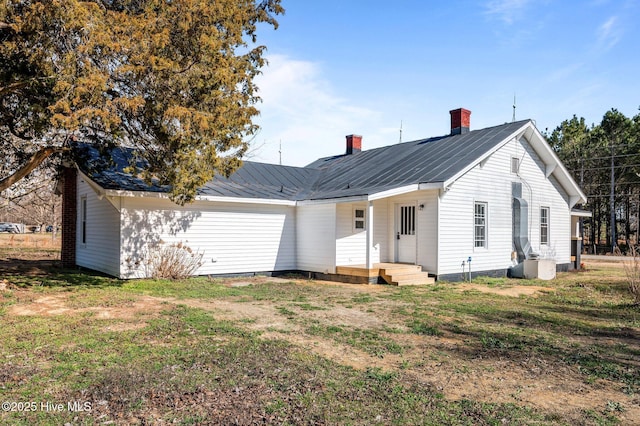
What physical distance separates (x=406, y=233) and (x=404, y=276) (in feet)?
7.05

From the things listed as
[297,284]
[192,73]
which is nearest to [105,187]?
[192,73]

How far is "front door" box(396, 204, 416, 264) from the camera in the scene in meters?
15.0

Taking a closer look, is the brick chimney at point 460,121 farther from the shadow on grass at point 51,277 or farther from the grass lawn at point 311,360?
the shadow on grass at point 51,277

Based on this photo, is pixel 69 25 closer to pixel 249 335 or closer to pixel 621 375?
pixel 249 335

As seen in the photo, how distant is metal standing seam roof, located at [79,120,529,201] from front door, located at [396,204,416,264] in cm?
103

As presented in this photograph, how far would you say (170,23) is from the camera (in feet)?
30.7

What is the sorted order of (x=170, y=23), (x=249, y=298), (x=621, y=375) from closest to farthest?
(x=621, y=375) < (x=170, y=23) < (x=249, y=298)

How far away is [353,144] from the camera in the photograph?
2247cm

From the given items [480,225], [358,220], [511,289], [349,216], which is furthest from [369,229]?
[480,225]

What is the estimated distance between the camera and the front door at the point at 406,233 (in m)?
15.0

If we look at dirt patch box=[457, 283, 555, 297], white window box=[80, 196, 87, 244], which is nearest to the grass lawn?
dirt patch box=[457, 283, 555, 297]

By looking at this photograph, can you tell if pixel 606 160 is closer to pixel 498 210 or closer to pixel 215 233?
pixel 498 210

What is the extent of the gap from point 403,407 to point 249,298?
22.0 ft

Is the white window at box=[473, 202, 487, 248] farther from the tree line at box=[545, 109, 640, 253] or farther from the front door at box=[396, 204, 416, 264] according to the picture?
the tree line at box=[545, 109, 640, 253]
